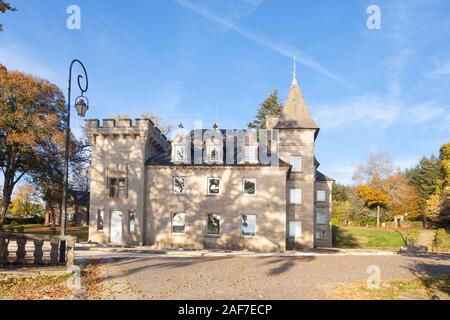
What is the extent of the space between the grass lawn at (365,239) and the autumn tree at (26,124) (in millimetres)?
32946

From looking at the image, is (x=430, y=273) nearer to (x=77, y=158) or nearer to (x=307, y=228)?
(x=307, y=228)

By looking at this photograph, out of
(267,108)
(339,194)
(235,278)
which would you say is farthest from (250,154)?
(339,194)

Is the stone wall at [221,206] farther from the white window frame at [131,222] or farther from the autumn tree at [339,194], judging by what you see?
the autumn tree at [339,194]

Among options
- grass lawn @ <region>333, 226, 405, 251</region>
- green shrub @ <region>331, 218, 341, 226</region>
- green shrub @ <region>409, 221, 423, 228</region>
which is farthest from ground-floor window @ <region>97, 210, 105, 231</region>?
green shrub @ <region>409, 221, 423, 228</region>

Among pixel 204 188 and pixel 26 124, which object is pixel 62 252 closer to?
pixel 204 188

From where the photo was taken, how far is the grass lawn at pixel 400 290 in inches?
372

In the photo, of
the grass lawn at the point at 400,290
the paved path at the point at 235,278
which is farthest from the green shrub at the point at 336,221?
the grass lawn at the point at 400,290

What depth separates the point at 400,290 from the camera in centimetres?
1029

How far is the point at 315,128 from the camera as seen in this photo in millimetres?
31625

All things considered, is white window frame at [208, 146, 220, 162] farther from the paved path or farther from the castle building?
the paved path

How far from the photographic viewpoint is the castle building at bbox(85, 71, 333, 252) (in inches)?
1160

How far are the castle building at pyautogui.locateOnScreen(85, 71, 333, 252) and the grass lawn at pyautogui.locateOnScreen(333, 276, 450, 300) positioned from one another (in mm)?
17548

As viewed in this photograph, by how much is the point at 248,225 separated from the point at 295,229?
4879mm

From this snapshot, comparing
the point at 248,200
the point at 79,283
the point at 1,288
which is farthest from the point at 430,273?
the point at 248,200
